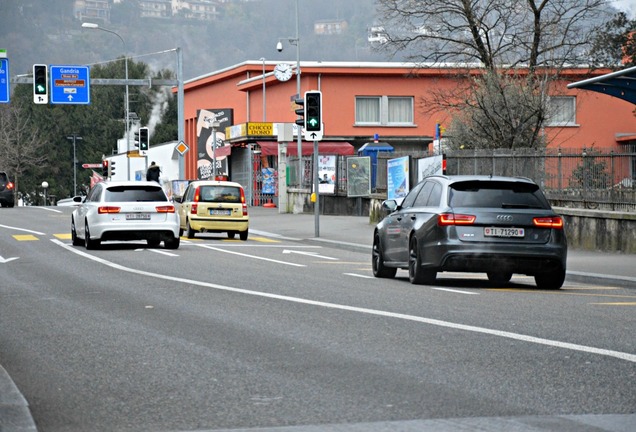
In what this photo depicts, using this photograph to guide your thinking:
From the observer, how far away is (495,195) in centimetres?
1839

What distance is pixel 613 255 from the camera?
26000mm

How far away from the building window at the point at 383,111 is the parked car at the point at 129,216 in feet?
142

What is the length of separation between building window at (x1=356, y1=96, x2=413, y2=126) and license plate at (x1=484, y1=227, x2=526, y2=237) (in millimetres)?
54175

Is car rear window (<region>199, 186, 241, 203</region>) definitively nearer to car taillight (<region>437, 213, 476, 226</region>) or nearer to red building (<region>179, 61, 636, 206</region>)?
car taillight (<region>437, 213, 476, 226</region>)

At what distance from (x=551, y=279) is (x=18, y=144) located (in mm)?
110625

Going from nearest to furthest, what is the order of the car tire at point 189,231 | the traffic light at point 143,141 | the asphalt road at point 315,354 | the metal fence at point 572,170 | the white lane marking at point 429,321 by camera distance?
the asphalt road at point 315,354 < the white lane marking at point 429,321 < the metal fence at point 572,170 < the car tire at point 189,231 < the traffic light at point 143,141

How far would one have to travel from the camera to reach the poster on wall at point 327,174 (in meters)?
48.5

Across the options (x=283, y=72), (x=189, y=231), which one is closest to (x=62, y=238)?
(x=189, y=231)

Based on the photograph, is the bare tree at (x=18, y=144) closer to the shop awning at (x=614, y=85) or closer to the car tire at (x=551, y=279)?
the shop awning at (x=614, y=85)

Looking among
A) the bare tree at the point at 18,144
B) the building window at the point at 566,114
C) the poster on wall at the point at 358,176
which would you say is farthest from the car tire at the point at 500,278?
the bare tree at the point at 18,144

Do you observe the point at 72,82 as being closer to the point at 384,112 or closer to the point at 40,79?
the point at 40,79

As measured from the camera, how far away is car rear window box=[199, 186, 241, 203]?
3556 centimetres

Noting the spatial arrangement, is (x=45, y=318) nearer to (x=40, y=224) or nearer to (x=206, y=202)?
(x=206, y=202)

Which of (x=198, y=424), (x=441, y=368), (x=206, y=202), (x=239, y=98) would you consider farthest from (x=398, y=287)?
(x=239, y=98)
